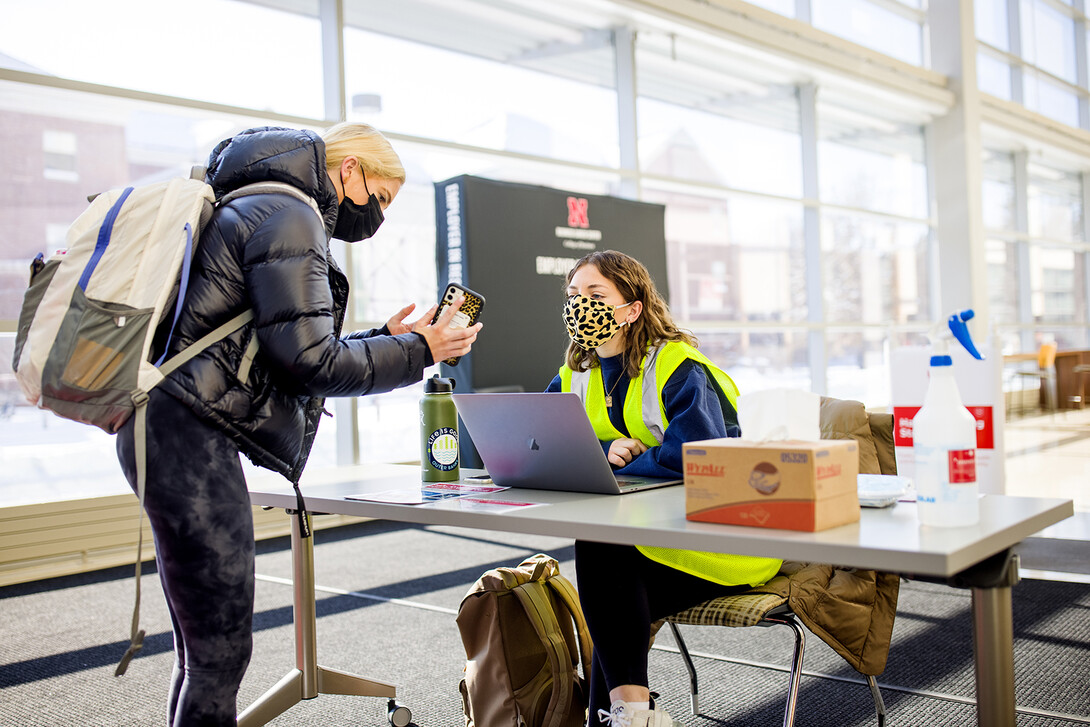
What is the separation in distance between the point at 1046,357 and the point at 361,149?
10.7 meters

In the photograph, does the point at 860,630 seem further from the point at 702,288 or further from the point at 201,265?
the point at 702,288

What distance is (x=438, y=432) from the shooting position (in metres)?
1.86

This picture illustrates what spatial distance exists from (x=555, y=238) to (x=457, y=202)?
0.74 metres

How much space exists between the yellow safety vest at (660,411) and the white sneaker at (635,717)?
27 cm

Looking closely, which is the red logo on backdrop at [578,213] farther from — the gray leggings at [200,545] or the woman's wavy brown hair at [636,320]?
the gray leggings at [200,545]

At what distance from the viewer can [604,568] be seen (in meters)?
1.67

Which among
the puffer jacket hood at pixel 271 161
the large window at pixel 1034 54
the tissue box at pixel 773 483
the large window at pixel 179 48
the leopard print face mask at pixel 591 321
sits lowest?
Result: the tissue box at pixel 773 483

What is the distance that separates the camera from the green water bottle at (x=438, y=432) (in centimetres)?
181

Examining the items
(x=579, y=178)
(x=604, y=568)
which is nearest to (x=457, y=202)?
(x=579, y=178)

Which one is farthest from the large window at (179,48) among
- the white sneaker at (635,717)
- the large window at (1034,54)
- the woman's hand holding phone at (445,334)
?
the large window at (1034,54)

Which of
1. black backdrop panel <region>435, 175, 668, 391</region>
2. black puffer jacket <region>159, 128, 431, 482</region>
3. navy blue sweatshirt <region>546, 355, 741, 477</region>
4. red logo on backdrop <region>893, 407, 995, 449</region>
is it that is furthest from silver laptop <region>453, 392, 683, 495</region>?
black backdrop panel <region>435, 175, 668, 391</region>

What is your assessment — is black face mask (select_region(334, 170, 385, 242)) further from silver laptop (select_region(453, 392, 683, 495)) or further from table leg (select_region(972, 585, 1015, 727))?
table leg (select_region(972, 585, 1015, 727))

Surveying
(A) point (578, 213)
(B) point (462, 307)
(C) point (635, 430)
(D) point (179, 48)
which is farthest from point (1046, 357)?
(B) point (462, 307)

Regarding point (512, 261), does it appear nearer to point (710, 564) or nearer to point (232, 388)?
point (710, 564)
